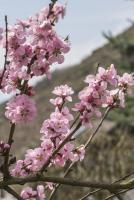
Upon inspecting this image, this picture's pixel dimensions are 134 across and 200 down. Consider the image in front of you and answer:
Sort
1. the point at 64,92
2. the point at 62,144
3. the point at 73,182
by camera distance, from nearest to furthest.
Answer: the point at 73,182
the point at 62,144
the point at 64,92

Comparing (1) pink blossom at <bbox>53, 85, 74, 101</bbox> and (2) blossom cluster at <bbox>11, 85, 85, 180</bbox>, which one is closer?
(2) blossom cluster at <bbox>11, 85, 85, 180</bbox>

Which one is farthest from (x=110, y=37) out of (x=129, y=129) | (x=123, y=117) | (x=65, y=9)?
(x=65, y=9)

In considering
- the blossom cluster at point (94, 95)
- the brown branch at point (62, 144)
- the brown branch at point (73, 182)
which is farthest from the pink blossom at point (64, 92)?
the brown branch at point (73, 182)

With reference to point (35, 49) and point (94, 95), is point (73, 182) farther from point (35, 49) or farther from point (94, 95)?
point (35, 49)

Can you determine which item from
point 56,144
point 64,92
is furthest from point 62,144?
point 64,92

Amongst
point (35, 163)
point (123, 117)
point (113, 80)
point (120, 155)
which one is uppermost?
point (123, 117)

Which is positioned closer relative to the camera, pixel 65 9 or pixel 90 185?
pixel 90 185

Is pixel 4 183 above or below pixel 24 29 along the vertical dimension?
below

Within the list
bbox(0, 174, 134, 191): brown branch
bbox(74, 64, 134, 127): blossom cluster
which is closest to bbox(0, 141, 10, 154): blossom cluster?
bbox(0, 174, 134, 191): brown branch

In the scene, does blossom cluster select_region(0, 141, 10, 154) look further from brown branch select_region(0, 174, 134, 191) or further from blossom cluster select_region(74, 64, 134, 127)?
blossom cluster select_region(74, 64, 134, 127)

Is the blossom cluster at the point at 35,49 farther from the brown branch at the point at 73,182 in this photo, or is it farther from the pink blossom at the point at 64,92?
the brown branch at the point at 73,182

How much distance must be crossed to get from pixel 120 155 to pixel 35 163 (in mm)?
8450

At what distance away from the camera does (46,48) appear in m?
3.27

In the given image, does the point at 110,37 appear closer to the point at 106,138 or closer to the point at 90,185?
the point at 106,138
